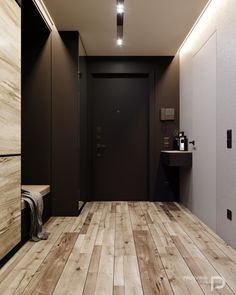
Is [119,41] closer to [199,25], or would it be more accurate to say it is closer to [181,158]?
[199,25]

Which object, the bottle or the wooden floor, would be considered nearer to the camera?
the wooden floor

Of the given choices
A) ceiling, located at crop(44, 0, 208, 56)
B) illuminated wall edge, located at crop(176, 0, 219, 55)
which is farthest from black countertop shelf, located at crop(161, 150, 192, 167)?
ceiling, located at crop(44, 0, 208, 56)

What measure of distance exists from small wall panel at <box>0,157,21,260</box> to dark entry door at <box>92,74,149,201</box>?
106 inches

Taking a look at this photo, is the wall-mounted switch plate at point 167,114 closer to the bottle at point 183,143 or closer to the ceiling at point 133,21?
the bottle at point 183,143

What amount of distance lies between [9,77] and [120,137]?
3042 mm

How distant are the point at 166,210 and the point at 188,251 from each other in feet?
5.79

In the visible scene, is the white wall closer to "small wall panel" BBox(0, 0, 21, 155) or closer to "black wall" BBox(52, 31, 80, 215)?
"black wall" BBox(52, 31, 80, 215)

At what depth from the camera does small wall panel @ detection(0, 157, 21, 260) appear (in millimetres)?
2223

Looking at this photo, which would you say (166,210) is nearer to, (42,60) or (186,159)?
(186,159)

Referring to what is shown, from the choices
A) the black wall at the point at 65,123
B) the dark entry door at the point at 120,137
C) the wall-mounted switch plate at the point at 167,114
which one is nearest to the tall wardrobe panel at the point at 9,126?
the black wall at the point at 65,123

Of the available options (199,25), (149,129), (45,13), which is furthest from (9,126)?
(149,129)

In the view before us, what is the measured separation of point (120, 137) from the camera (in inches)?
206

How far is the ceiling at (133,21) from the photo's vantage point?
3.24 metres

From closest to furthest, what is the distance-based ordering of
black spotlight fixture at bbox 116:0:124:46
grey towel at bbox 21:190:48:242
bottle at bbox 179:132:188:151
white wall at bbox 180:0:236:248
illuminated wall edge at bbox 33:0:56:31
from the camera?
white wall at bbox 180:0:236:248
grey towel at bbox 21:190:48:242
black spotlight fixture at bbox 116:0:124:46
illuminated wall edge at bbox 33:0:56:31
bottle at bbox 179:132:188:151
